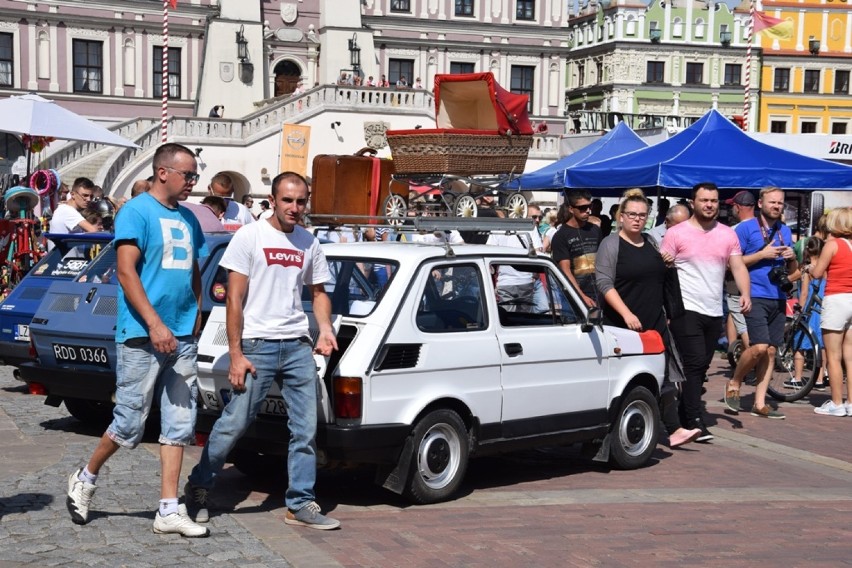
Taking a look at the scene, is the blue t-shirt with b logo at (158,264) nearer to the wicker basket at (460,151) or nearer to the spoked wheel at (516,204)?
the wicker basket at (460,151)

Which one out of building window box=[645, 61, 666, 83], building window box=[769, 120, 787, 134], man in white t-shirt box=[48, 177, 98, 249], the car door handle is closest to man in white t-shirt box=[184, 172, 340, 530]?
the car door handle

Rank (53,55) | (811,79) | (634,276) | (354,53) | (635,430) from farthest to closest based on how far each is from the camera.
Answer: (811,79) < (354,53) < (53,55) < (634,276) < (635,430)

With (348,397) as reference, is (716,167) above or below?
above

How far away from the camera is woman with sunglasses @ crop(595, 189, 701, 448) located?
31.1 feet

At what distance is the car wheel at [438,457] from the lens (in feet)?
24.3

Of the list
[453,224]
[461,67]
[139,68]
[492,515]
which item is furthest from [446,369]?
[461,67]

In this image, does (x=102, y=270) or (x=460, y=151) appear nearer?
(x=102, y=270)

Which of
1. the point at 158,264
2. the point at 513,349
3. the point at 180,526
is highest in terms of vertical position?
the point at 158,264

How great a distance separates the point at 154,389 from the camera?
6.64 m

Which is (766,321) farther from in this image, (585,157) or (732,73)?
(732,73)

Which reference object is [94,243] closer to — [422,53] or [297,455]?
[297,455]

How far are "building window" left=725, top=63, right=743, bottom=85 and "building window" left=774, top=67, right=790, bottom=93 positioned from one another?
9.15 ft

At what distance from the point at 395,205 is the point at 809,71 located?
244 feet

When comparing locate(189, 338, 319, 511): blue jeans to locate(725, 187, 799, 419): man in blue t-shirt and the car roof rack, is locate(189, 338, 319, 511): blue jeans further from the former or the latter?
locate(725, 187, 799, 419): man in blue t-shirt
